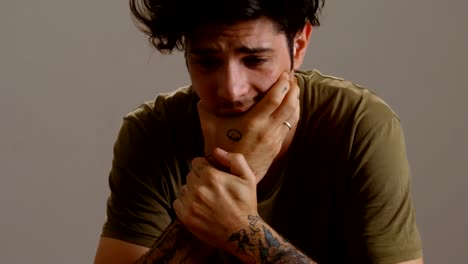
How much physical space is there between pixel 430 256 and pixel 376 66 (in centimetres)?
65

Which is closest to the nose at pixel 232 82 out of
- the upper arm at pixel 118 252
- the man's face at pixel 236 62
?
the man's face at pixel 236 62

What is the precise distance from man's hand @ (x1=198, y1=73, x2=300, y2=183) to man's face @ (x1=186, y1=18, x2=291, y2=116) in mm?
19

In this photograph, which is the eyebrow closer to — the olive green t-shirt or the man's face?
the man's face

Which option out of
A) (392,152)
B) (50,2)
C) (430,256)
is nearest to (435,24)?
(430,256)

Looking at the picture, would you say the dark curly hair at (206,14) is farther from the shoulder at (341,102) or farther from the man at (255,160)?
the shoulder at (341,102)

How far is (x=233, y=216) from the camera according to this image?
1399 mm

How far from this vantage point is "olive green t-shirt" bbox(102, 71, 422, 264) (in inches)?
57.0

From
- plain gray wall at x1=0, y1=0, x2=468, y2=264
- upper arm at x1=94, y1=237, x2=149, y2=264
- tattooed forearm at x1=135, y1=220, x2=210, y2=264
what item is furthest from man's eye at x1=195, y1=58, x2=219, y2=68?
plain gray wall at x1=0, y1=0, x2=468, y2=264

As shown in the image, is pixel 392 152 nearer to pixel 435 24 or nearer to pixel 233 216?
pixel 233 216

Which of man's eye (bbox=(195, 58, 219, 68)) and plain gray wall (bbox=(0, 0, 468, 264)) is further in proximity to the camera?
plain gray wall (bbox=(0, 0, 468, 264))

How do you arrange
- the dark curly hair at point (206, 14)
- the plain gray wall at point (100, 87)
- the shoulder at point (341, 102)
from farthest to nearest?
the plain gray wall at point (100, 87) < the shoulder at point (341, 102) < the dark curly hair at point (206, 14)

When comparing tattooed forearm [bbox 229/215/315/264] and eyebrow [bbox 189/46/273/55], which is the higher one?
eyebrow [bbox 189/46/273/55]

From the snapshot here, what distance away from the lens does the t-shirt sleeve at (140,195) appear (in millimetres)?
1586

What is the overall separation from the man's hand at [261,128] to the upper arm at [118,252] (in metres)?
0.28
